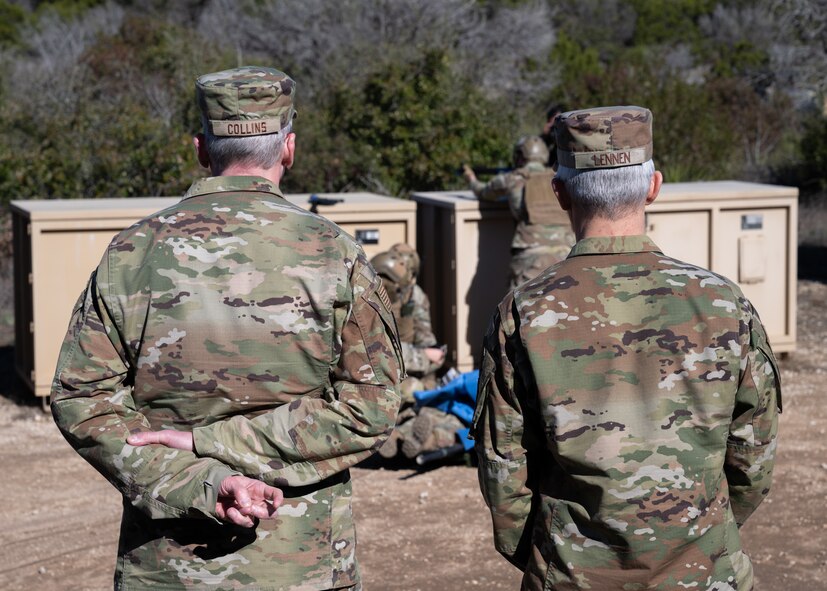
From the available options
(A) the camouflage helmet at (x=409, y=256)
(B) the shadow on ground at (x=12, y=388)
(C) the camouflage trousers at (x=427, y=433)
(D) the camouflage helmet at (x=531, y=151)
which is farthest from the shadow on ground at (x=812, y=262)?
(B) the shadow on ground at (x=12, y=388)

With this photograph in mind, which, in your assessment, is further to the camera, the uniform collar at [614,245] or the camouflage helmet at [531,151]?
the camouflage helmet at [531,151]

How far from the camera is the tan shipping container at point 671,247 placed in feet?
27.6

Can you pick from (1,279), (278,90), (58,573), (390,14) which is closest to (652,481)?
(278,90)

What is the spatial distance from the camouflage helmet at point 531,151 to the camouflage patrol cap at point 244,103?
224 inches

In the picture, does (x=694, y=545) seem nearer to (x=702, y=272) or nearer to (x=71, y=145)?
(x=702, y=272)

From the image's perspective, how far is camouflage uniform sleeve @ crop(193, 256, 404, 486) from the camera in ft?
8.51

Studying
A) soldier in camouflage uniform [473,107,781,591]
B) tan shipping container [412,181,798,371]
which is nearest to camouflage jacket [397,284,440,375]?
tan shipping container [412,181,798,371]

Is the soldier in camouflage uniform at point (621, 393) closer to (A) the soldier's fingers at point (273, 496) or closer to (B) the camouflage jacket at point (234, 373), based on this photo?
(B) the camouflage jacket at point (234, 373)

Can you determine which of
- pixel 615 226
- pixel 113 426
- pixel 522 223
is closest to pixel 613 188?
pixel 615 226

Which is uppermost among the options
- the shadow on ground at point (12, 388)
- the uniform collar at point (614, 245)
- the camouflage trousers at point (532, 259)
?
the uniform collar at point (614, 245)

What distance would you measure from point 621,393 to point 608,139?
54cm

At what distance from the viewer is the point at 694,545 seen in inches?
99.2

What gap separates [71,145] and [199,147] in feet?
35.6

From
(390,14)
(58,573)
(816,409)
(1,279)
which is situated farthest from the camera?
(390,14)
